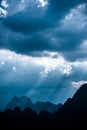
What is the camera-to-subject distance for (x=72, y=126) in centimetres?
16900

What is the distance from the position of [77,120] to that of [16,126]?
157ft

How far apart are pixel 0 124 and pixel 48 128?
36.5 metres

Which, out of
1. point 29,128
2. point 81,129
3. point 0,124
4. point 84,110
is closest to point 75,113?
point 84,110

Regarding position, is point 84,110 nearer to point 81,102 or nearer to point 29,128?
point 81,102

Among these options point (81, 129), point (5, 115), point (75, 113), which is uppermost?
point (5, 115)

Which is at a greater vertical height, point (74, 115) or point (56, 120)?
point (56, 120)

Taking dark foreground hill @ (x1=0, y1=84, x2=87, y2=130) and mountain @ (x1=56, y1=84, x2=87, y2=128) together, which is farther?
dark foreground hill @ (x1=0, y1=84, x2=87, y2=130)

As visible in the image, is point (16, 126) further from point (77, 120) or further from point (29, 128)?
point (77, 120)

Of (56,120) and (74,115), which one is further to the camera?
(56,120)

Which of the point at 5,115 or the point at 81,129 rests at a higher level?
the point at 5,115

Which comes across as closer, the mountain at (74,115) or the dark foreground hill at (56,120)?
the mountain at (74,115)

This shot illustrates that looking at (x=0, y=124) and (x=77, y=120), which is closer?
(x=77, y=120)

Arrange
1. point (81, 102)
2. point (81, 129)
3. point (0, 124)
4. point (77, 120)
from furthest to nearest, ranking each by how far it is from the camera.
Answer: point (81, 102) → point (0, 124) → point (77, 120) → point (81, 129)

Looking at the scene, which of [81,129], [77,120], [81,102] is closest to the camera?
[81,129]
